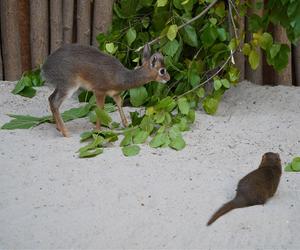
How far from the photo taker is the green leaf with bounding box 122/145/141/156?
509cm

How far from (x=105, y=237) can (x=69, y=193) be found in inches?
26.5

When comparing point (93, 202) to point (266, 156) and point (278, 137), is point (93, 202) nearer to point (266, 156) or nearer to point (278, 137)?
point (266, 156)

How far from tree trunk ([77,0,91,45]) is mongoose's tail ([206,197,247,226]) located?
315 cm

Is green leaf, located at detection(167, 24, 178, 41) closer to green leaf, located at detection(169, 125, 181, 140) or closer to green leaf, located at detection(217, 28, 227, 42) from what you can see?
green leaf, located at detection(217, 28, 227, 42)

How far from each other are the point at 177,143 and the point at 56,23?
7.59ft

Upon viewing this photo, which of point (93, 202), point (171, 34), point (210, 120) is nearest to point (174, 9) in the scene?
point (171, 34)

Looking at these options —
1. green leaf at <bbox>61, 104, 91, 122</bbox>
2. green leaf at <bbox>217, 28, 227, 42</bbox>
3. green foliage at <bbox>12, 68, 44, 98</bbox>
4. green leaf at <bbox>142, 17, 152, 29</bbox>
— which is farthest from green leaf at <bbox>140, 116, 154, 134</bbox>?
green foliage at <bbox>12, 68, 44, 98</bbox>

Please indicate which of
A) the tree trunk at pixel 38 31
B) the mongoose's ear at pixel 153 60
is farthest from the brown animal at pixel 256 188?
the tree trunk at pixel 38 31

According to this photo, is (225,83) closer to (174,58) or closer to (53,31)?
(174,58)

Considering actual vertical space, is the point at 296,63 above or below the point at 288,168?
above

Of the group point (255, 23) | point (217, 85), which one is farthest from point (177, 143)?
point (255, 23)

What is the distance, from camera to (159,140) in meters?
5.30

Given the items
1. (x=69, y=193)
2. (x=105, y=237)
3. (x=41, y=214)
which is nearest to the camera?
(x=105, y=237)

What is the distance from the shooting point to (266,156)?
471cm
